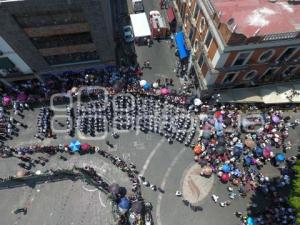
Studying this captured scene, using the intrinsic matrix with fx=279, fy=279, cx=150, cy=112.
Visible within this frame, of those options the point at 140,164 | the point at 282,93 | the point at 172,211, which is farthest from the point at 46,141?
the point at 282,93

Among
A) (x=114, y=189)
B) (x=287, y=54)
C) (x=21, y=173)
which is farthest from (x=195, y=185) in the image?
(x=21, y=173)

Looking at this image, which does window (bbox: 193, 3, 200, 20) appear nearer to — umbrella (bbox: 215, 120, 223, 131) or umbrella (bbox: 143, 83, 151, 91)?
umbrella (bbox: 143, 83, 151, 91)

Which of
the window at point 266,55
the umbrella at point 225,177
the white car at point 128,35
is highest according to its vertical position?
the white car at point 128,35

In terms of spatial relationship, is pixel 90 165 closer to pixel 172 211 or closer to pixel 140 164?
pixel 140 164

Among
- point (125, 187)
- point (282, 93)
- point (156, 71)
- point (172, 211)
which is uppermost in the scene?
point (156, 71)

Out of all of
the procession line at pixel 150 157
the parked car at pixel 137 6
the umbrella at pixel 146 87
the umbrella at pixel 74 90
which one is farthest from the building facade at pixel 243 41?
the umbrella at pixel 74 90

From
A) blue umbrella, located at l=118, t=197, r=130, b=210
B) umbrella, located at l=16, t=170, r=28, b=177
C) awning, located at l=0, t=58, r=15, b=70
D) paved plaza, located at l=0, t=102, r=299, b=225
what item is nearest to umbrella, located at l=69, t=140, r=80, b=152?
paved plaza, located at l=0, t=102, r=299, b=225

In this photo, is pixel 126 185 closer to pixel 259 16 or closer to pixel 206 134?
pixel 206 134

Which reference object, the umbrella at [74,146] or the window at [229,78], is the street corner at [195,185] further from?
the umbrella at [74,146]
